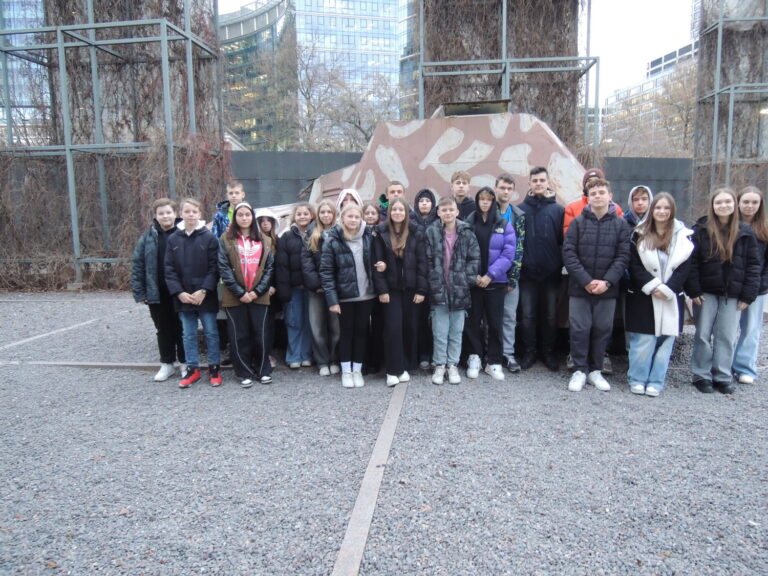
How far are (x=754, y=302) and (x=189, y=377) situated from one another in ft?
16.3

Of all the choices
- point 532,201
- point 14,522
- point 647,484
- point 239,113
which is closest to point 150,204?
point 532,201

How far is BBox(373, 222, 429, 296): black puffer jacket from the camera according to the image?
4.90m

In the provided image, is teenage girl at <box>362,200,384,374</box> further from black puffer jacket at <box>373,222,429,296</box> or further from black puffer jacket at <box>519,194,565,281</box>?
black puffer jacket at <box>519,194,565,281</box>

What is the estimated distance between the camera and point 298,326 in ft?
18.0

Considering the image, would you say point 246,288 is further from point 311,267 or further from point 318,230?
point 318,230

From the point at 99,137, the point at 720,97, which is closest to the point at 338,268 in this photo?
the point at 99,137

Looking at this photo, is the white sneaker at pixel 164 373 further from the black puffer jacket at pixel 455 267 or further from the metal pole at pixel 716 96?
the metal pole at pixel 716 96

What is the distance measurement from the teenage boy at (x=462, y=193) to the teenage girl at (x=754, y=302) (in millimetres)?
2304

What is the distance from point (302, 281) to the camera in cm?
524

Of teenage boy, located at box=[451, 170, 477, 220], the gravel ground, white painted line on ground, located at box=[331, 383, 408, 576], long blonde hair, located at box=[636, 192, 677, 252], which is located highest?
teenage boy, located at box=[451, 170, 477, 220]

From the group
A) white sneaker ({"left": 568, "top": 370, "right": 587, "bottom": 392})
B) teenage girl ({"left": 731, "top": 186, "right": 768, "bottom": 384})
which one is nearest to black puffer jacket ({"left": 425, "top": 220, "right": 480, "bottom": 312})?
white sneaker ({"left": 568, "top": 370, "right": 587, "bottom": 392})

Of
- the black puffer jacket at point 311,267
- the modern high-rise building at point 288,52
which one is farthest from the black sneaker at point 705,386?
the modern high-rise building at point 288,52

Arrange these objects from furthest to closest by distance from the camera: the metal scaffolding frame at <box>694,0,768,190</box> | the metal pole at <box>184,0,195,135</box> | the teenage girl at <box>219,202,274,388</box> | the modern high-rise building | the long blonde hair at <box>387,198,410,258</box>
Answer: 1. the modern high-rise building
2. the metal scaffolding frame at <box>694,0,768,190</box>
3. the metal pole at <box>184,0,195,135</box>
4. the teenage girl at <box>219,202,274,388</box>
5. the long blonde hair at <box>387,198,410,258</box>

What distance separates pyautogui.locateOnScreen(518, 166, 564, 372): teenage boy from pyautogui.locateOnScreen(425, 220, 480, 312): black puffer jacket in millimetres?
593
